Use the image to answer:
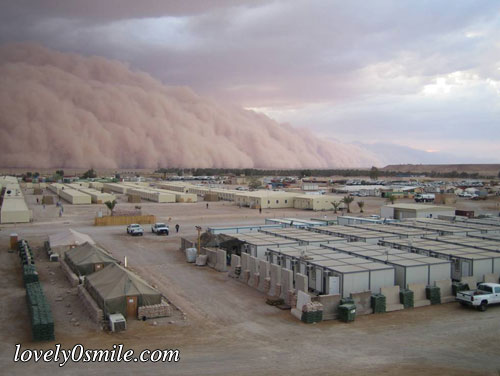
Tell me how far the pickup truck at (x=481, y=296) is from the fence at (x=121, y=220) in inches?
822

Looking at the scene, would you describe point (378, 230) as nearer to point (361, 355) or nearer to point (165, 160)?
point (361, 355)

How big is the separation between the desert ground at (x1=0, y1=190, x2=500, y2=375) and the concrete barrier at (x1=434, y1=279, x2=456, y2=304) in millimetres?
289

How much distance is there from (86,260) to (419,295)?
10.3 metres

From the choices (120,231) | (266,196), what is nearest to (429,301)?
(120,231)

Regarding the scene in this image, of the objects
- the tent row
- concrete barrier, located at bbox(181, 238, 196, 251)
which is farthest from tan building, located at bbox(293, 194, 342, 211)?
the tent row

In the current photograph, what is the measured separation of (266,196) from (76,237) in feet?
73.9

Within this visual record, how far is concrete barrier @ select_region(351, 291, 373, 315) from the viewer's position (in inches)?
462

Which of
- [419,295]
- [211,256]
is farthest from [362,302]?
[211,256]

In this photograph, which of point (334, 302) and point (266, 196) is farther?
point (266, 196)

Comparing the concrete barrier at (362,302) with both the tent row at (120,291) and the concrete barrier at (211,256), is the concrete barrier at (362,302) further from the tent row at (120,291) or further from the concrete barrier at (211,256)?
the concrete barrier at (211,256)

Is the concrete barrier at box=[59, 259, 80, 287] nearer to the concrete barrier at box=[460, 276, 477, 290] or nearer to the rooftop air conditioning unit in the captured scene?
the rooftop air conditioning unit

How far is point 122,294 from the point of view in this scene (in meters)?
11.3

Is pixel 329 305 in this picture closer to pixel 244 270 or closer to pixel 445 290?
pixel 445 290

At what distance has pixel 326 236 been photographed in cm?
1873
